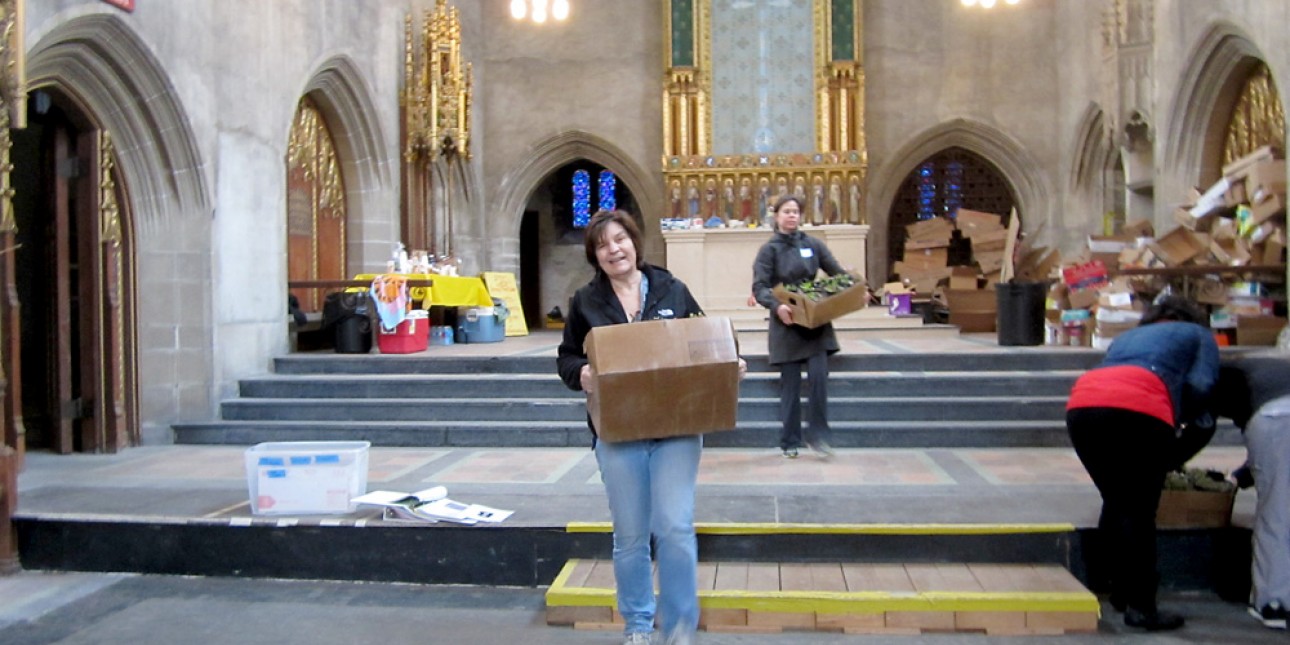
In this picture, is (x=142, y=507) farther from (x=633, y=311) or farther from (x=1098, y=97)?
(x=1098, y=97)

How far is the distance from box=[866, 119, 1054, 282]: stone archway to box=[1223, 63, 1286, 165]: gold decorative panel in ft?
14.4

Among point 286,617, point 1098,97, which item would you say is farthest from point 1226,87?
point 286,617

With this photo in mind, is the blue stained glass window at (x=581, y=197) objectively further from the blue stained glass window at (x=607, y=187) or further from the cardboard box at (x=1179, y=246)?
the cardboard box at (x=1179, y=246)

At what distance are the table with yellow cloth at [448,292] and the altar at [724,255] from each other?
2652 mm

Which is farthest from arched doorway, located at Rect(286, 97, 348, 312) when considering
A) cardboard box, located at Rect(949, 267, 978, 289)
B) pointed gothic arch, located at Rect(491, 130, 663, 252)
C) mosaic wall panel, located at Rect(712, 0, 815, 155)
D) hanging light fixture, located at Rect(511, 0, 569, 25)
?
cardboard box, located at Rect(949, 267, 978, 289)

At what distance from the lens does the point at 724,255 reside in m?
13.1

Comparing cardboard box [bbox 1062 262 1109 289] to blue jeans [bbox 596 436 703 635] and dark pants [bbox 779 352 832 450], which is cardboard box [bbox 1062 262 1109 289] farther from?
blue jeans [bbox 596 436 703 635]

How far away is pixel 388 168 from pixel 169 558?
7370mm

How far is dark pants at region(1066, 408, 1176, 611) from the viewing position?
4043 millimetres

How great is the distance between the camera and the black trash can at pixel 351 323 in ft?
30.3

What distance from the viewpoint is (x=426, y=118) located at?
12.0m

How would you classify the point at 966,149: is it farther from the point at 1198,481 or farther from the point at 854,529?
the point at 854,529

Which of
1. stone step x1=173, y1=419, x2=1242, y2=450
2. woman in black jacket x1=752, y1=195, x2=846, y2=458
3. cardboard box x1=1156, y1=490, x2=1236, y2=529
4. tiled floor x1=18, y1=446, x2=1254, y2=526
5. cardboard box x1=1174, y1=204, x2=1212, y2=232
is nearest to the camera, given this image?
cardboard box x1=1156, y1=490, x2=1236, y2=529

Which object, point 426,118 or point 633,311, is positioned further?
point 426,118
